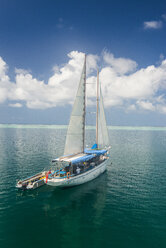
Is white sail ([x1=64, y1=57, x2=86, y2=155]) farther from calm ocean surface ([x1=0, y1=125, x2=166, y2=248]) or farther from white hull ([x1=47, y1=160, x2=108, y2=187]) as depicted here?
calm ocean surface ([x1=0, y1=125, x2=166, y2=248])

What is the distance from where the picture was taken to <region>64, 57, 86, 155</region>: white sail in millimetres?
29266

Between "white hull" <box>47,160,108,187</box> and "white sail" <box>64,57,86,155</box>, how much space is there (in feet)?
17.7

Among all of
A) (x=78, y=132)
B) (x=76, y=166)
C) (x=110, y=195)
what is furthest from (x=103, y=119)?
(x=110, y=195)

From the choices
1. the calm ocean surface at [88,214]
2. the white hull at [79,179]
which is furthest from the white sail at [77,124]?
the calm ocean surface at [88,214]

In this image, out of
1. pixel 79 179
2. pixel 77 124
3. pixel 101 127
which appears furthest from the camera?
pixel 101 127

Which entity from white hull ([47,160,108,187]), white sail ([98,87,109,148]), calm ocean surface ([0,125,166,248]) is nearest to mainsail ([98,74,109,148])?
white sail ([98,87,109,148])

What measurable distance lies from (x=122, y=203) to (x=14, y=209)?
48.9 ft

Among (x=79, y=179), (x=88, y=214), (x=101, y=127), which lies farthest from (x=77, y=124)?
(x=88, y=214)

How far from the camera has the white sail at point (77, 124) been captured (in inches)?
1152

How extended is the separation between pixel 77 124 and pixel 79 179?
10.7 meters

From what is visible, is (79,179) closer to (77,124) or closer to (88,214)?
(88,214)

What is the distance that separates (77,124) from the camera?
2966cm

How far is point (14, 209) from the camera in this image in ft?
61.7

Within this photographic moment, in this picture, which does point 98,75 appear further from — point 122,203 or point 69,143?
point 122,203
